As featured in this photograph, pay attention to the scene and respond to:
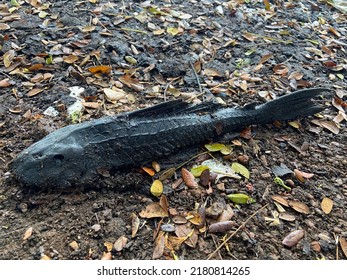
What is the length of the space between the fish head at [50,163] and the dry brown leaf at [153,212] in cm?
51

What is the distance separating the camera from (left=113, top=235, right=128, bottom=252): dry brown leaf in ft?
7.45

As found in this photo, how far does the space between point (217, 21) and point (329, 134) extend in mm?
2077

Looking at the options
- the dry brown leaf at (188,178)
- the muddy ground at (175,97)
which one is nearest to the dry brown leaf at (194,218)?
the muddy ground at (175,97)

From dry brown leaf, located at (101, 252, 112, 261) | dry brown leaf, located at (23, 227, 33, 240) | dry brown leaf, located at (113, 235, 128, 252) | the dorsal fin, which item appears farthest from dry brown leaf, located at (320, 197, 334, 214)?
dry brown leaf, located at (23, 227, 33, 240)

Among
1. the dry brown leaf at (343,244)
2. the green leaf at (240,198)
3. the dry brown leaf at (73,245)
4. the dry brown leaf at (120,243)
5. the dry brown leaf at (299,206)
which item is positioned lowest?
the dry brown leaf at (73,245)

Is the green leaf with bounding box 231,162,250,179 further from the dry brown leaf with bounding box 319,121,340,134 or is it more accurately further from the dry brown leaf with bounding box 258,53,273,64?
the dry brown leaf with bounding box 258,53,273,64

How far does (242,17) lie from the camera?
4758 millimetres

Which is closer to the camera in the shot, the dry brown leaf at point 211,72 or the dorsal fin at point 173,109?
the dorsal fin at point 173,109

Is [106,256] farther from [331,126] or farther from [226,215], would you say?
[331,126]

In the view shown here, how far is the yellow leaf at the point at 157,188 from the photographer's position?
8.53 ft

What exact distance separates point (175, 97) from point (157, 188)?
1.15 m

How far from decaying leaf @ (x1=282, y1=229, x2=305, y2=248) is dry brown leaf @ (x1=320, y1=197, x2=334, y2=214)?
11.3 inches

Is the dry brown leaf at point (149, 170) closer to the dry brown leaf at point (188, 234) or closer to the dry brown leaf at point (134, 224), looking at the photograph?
the dry brown leaf at point (134, 224)

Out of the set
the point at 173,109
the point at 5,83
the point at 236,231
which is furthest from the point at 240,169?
the point at 5,83
